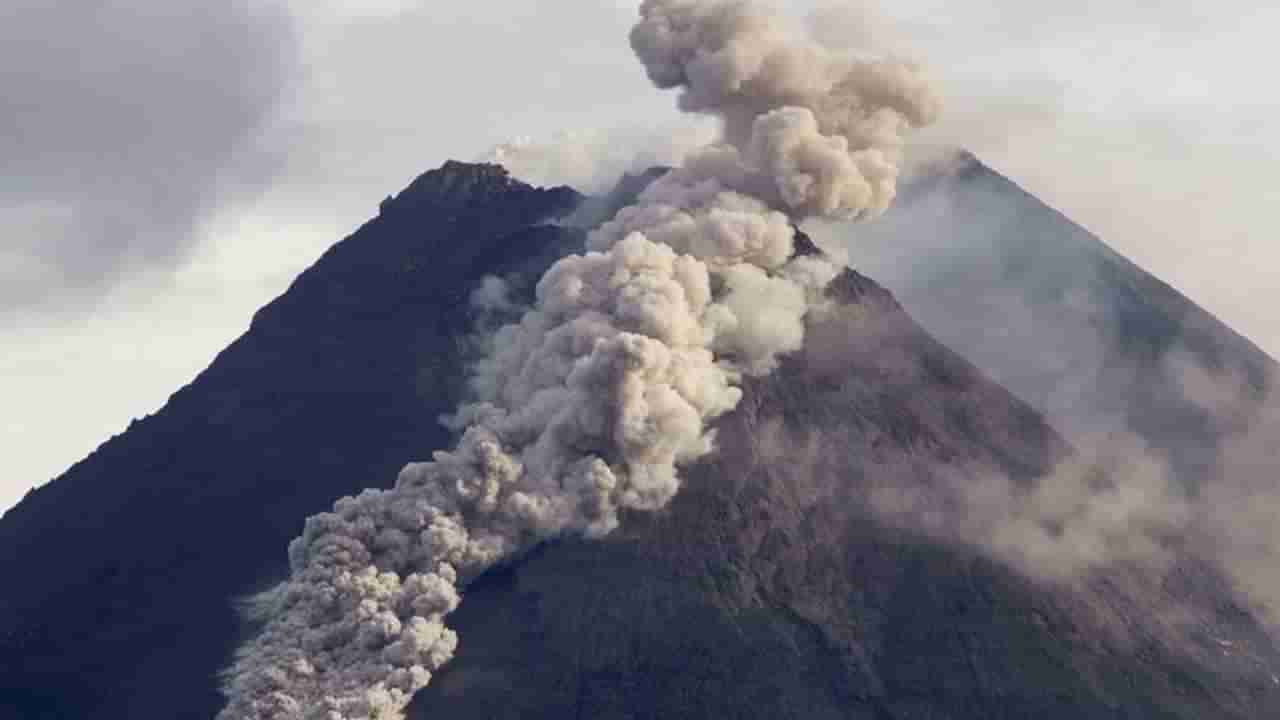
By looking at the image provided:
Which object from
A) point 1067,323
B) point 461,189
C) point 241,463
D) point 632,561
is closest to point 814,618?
point 632,561

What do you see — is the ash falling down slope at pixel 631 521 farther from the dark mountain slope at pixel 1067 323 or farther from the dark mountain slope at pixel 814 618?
the dark mountain slope at pixel 1067 323

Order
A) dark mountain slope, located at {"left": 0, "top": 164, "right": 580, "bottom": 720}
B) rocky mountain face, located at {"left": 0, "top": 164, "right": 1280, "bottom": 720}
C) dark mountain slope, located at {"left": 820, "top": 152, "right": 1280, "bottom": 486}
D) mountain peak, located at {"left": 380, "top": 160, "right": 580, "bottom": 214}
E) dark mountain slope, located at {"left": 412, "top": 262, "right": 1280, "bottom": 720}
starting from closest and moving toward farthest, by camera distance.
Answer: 1. dark mountain slope, located at {"left": 412, "top": 262, "right": 1280, "bottom": 720}
2. rocky mountain face, located at {"left": 0, "top": 164, "right": 1280, "bottom": 720}
3. dark mountain slope, located at {"left": 0, "top": 164, "right": 580, "bottom": 720}
4. mountain peak, located at {"left": 380, "top": 160, "right": 580, "bottom": 214}
5. dark mountain slope, located at {"left": 820, "top": 152, "right": 1280, "bottom": 486}

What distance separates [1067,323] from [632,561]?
39.7m

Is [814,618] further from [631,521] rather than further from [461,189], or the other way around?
[461,189]

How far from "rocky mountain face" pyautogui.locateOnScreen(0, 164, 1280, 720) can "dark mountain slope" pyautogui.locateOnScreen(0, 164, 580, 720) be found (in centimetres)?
12

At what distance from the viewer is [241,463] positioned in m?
99.2

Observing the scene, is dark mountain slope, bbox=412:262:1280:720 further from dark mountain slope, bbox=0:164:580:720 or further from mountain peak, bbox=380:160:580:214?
mountain peak, bbox=380:160:580:214

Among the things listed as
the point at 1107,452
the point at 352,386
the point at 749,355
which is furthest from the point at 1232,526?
the point at 352,386

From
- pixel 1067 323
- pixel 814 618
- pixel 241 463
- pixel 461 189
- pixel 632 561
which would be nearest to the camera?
pixel 814 618

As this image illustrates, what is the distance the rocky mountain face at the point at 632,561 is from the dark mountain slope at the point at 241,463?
0.41ft

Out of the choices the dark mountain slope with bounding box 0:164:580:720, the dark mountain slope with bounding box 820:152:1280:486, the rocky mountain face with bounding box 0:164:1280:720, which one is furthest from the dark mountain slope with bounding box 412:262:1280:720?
the dark mountain slope with bounding box 820:152:1280:486

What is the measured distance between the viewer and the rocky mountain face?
278 ft

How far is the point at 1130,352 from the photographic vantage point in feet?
395

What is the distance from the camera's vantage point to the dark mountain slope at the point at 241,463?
90750 millimetres
